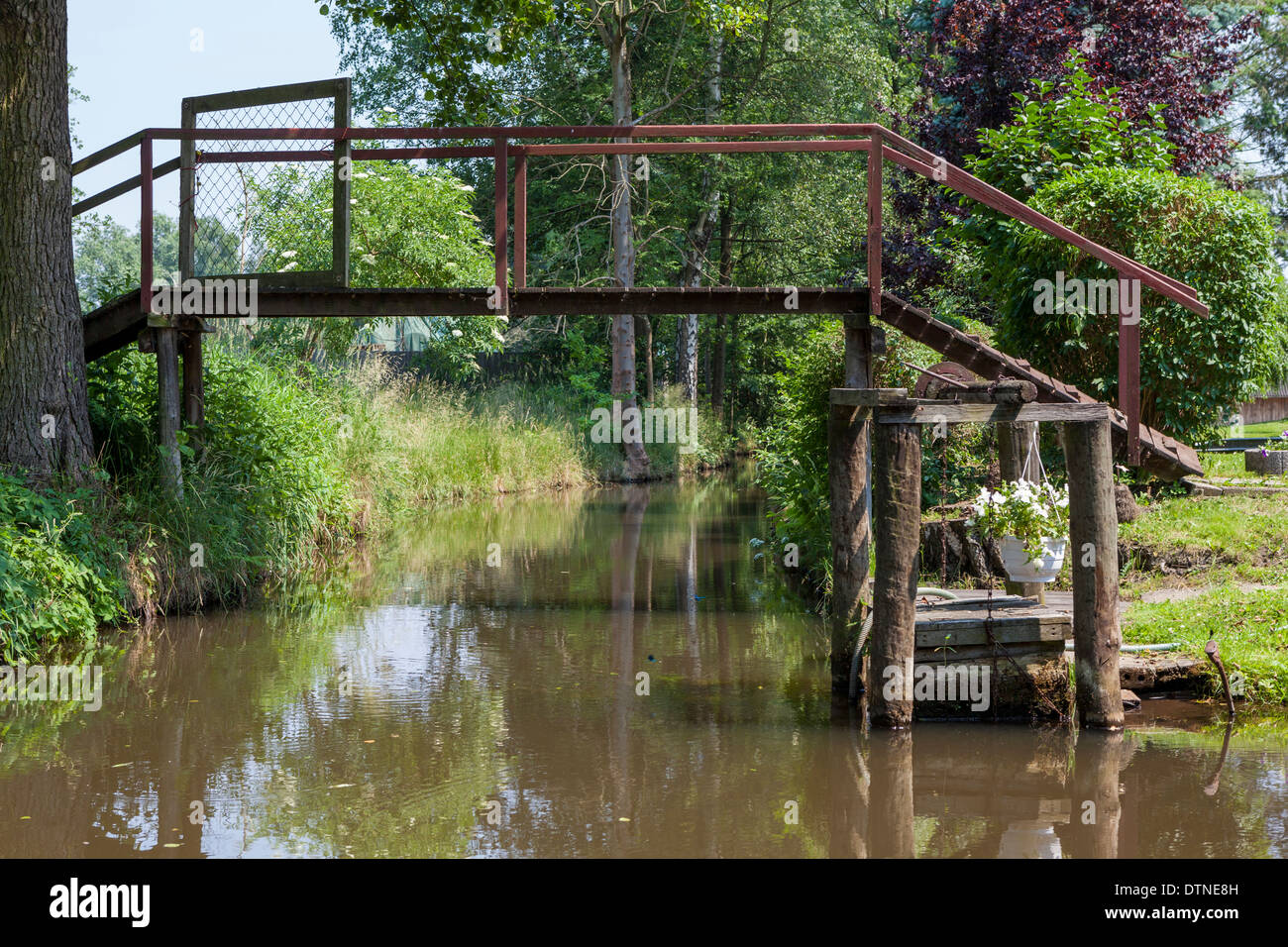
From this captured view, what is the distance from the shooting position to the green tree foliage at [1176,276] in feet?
37.4

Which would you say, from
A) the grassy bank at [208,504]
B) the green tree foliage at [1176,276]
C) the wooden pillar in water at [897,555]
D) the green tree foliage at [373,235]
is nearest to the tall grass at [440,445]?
the grassy bank at [208,504]

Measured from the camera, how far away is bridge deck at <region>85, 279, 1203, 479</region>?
10.1 metres

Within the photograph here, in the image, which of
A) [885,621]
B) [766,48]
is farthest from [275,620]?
[766,48]

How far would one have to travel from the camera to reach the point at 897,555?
281 inches

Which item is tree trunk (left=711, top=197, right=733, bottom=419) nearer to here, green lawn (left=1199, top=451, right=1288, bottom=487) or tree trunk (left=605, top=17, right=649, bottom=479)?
tree trunk (left=605, top=17, right=649, bottom=479)

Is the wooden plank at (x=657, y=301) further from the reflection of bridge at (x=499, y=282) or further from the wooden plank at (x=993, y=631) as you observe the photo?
the wooden plank at (x=993, y=631)

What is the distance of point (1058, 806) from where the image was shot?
590 centimetres

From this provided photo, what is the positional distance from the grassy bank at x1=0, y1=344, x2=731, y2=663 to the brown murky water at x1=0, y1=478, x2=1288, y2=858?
544 millimetres

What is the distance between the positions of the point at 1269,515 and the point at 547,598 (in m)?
6.40

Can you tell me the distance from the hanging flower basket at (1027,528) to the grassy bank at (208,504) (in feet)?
20.9

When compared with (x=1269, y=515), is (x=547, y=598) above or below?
below

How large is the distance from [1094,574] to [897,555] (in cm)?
107

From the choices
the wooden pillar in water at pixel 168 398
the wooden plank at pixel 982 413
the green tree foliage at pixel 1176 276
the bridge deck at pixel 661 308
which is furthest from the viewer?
the green tree foliage at pixel 1176 276

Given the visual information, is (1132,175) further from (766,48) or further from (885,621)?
(766,48)
